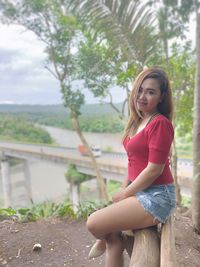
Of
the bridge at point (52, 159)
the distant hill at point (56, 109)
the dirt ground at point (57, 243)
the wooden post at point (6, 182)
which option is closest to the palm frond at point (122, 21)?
the dirt ground at point (57, 243)

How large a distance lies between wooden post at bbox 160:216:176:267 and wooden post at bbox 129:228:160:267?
0.03 metres

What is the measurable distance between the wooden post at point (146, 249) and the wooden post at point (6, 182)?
6550 mm

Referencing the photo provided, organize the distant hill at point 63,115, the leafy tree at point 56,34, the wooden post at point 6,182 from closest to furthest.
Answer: the leafy tree at point 56,34, the distant hill at point 63,115, the wooden post at point 6,182

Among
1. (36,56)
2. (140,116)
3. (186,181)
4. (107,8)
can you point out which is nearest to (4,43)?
(36,56)

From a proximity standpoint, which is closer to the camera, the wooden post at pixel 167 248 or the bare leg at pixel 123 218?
the wooden post at pixel 167 248

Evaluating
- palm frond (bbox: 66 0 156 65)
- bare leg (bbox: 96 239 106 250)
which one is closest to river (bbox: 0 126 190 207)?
palm frond (bbox: 66 0 156 65)

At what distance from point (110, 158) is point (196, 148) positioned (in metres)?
5.30

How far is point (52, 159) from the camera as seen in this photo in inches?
320

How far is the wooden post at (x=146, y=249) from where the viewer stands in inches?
28.0

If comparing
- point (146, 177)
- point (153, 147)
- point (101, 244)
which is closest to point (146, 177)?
point (146, 177)

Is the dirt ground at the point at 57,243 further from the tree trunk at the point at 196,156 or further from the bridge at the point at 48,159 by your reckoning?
the bridge at the point at 48,159

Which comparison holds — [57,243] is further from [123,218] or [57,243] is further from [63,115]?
[63,115]

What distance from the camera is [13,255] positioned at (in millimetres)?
1643

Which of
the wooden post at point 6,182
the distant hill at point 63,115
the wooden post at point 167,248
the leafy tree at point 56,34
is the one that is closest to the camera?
the wooden post at point 167,248
